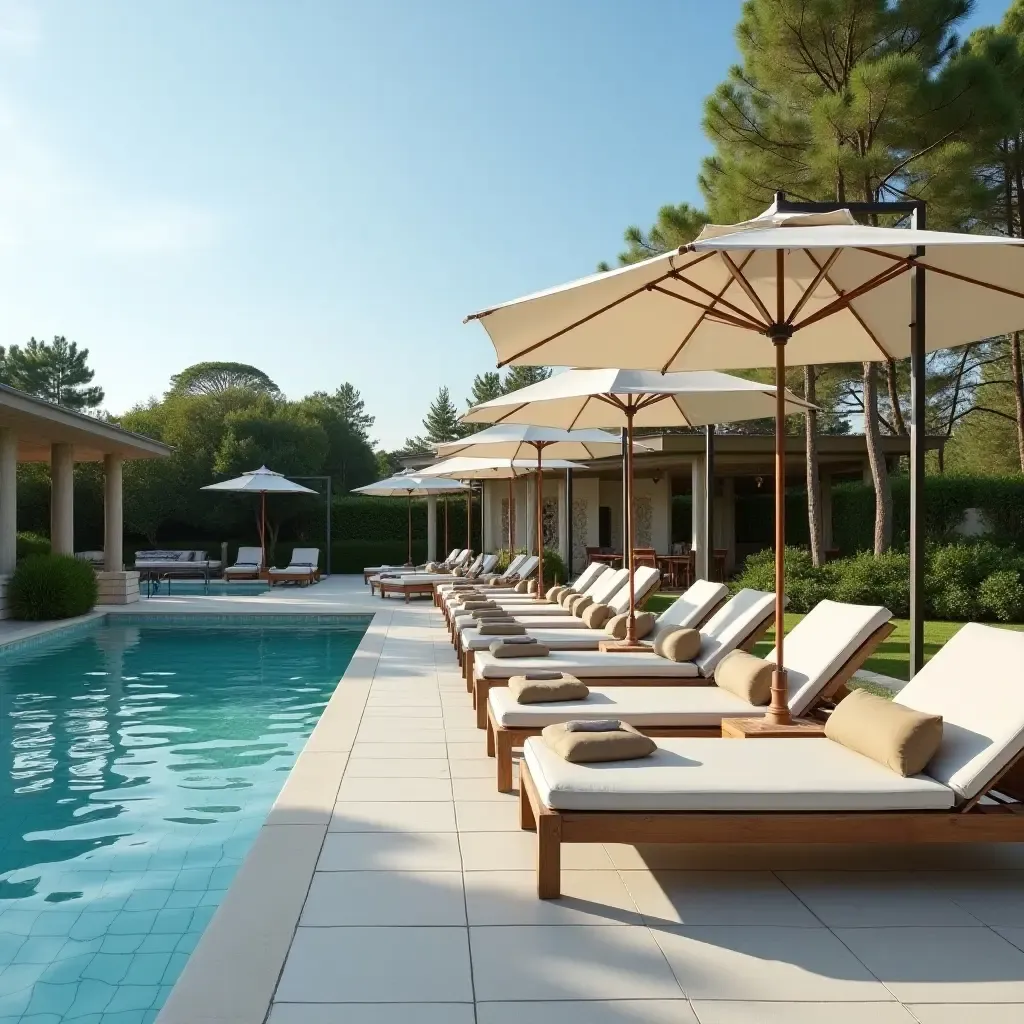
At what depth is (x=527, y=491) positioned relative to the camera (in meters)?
26.2

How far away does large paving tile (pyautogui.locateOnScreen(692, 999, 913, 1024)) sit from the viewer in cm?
270

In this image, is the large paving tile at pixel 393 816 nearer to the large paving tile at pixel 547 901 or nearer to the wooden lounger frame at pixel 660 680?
the large paving tile at pixel 547 901

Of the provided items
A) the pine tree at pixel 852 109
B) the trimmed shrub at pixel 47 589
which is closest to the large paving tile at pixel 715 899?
the pine tree at pixel 852 109

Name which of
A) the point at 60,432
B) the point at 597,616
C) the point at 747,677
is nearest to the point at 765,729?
the point at 747,677

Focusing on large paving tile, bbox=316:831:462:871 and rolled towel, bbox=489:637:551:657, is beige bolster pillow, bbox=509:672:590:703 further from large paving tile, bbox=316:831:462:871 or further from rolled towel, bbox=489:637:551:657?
rolled towel, bbox=489:637:551:657

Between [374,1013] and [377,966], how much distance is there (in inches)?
11.8

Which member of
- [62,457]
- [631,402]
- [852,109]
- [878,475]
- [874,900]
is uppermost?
[852,109]

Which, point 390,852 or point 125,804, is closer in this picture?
point 390,852

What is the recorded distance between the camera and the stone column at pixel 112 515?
62.0 feet

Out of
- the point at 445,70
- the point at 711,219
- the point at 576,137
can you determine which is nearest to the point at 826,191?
the point at 711,219

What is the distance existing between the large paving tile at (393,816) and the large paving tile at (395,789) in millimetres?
78

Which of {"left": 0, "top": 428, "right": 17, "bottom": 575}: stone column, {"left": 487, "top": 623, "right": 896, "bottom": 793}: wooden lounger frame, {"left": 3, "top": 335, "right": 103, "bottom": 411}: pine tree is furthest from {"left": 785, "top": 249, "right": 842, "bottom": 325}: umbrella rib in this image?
{"left": 3, "top": 335, "right": 103, "bottom": 411}: pine tree

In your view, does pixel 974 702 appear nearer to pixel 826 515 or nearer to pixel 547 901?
pixel 547 901

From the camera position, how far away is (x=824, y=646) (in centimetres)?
523
